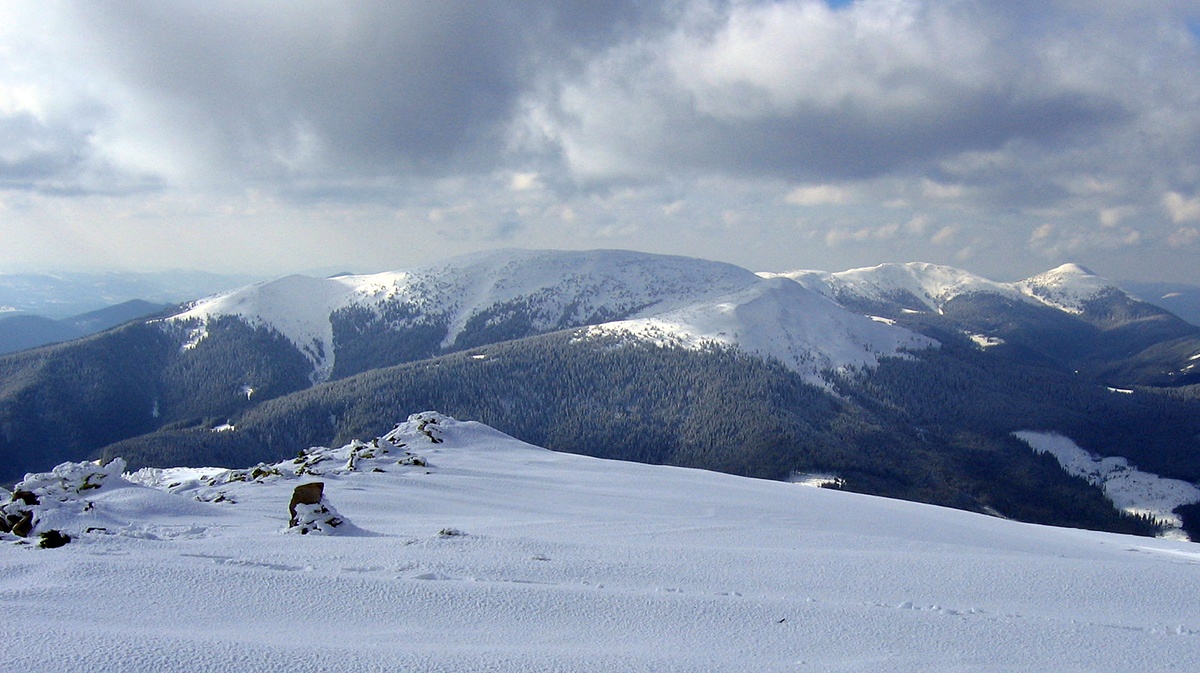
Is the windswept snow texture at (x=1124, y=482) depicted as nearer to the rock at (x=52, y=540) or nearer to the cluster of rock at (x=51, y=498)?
the cluster of rock at (x=51, y=498)

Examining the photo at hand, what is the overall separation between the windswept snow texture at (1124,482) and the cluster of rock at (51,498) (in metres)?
167

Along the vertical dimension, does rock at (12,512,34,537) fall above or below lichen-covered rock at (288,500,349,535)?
above

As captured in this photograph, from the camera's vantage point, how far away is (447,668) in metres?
7.16

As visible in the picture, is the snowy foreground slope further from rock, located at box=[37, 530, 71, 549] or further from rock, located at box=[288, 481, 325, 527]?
rock, located at box=[288, 481, 325, 527]

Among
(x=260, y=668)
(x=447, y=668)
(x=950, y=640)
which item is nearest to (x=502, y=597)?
(x=447, y=668)

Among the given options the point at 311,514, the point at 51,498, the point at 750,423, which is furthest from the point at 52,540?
the point at 750,423

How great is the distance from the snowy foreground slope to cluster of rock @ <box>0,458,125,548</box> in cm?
26

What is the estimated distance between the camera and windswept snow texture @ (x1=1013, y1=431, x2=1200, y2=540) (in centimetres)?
13200

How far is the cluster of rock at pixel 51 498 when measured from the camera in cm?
1267

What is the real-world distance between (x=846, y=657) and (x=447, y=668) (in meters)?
5.50

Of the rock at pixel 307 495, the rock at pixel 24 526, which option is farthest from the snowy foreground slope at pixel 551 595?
the rock at pixel 307 495

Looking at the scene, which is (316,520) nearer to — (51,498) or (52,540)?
(52,540)

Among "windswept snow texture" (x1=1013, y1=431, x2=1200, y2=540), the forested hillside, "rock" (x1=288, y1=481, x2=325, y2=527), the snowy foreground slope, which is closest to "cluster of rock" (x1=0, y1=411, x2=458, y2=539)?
"rock" (x1=288, y1=481, x2=325, y2=527)

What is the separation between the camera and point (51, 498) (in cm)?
1513
